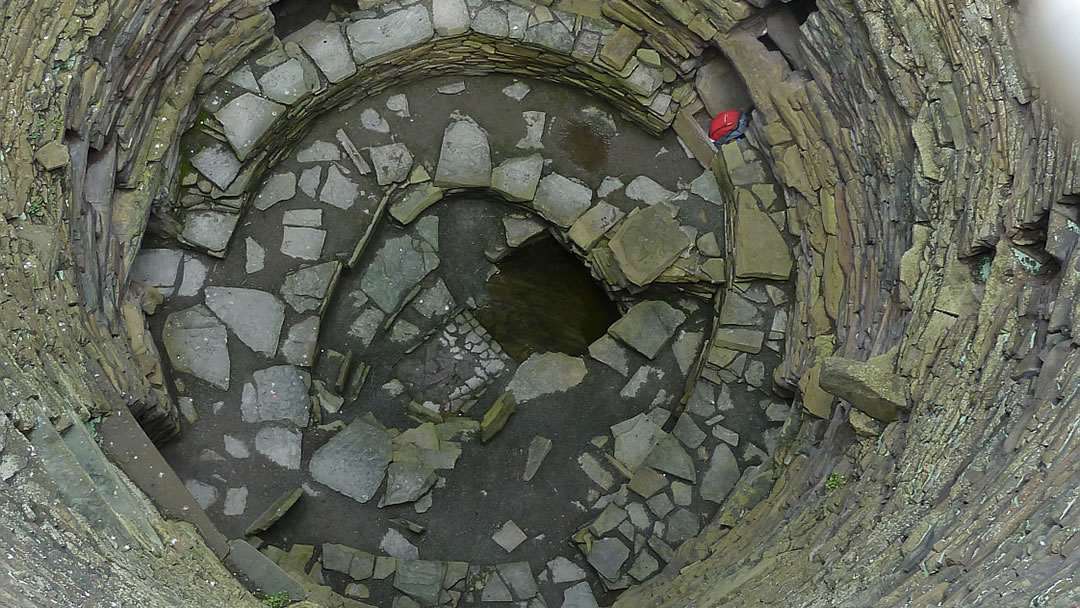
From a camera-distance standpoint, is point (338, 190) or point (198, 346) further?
point (338, 190)

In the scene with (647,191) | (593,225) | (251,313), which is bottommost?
(251,313)

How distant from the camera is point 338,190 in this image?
5918 millimetres

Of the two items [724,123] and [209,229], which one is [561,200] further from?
[209,229]

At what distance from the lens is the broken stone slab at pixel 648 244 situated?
18.8ft

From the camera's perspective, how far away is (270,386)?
5.39 metres

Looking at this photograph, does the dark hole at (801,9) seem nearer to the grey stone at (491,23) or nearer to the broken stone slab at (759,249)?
the broken stone slab at (759,249)

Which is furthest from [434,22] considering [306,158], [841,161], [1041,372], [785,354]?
[1041,372]

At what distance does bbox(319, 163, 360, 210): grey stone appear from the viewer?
232 inches

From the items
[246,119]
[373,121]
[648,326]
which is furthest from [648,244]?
[246,119]

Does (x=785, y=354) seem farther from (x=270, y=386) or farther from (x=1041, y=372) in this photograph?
(x=270, y=386)

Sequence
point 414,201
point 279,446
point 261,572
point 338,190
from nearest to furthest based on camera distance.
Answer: point 261,572 < point 279,446 < point 338,190 < point 414,201

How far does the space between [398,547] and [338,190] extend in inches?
101

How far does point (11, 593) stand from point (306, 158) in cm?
399

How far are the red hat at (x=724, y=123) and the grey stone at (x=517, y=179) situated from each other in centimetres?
132
